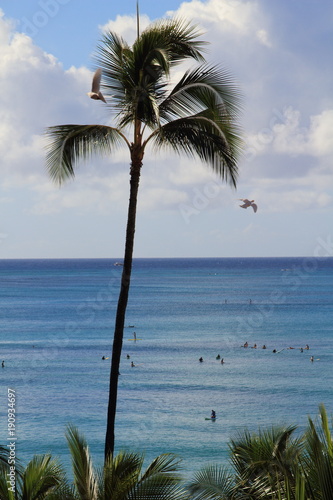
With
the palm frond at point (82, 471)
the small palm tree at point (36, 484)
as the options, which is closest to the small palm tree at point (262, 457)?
the palm frond at point (82, 471)

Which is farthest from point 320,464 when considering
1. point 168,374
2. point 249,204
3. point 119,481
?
point 168,374

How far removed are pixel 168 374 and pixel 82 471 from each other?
2166 inches

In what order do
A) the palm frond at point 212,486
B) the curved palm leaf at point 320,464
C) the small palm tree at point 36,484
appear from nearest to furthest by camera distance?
1. the curved palm leaf at point 320,464
2. the small palm tree at point 36,484
3. the palm frond at point 212,486

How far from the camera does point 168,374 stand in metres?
63.3

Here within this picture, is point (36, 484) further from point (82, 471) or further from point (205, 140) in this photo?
point (205, 140)

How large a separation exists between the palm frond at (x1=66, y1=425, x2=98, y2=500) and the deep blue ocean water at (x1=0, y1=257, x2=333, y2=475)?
82.2ft

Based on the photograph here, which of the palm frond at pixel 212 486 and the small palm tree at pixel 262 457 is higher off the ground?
the small palm tree at pixel 262 457

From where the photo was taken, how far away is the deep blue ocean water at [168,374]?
44875 mm

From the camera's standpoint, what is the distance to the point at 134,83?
44.3 feet

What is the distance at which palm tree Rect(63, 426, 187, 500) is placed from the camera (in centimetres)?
895

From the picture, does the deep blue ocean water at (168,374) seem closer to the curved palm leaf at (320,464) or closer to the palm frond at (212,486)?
the palm frond at (212,486)

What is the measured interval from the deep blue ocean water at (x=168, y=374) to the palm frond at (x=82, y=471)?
82.2 ft

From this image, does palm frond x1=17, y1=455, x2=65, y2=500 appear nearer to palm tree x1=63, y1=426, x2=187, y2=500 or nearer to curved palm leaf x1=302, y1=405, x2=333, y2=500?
palm tree x1=63, y1=426, x2=187, y2=500

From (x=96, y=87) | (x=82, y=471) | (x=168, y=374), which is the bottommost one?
(x=82, y=471)
